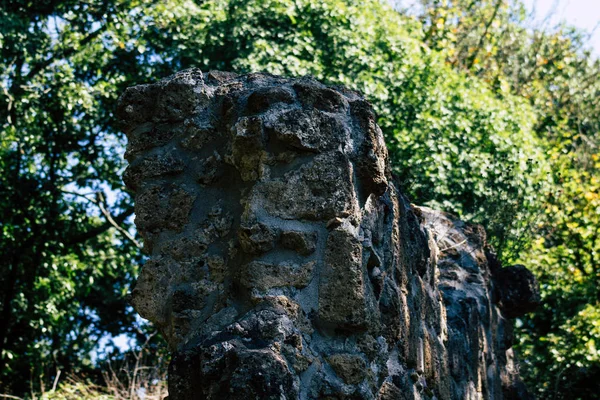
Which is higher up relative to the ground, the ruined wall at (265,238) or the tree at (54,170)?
the tree at (54,170)

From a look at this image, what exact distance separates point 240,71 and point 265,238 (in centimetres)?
753

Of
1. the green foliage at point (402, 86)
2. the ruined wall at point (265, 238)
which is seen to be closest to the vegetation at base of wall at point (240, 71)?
the green foliage at point (402, 86)

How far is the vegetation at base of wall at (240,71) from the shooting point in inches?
384

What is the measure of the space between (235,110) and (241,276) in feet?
1.77

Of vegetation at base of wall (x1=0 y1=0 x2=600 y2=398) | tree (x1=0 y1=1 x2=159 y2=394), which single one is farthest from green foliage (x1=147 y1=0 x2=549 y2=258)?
tree (x1=0 y1=1 x2=159 y2=394)

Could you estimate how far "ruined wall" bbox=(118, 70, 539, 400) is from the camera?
2500 millimetres

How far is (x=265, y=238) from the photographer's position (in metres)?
2.67

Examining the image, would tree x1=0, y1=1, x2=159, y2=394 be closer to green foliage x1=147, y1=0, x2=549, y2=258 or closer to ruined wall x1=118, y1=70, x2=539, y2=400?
green foliage x1=147, y1=0, x2=549, y2=258

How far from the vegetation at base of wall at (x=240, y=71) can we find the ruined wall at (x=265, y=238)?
6357 millimetres

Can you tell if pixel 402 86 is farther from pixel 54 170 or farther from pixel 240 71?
pixel 54 170

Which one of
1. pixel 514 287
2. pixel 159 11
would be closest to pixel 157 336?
pixel 159 11

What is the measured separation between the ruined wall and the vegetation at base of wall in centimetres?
636

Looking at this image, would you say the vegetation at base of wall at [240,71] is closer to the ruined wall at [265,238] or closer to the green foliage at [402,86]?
the green foliage at [402,86]

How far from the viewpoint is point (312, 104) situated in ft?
9.41
